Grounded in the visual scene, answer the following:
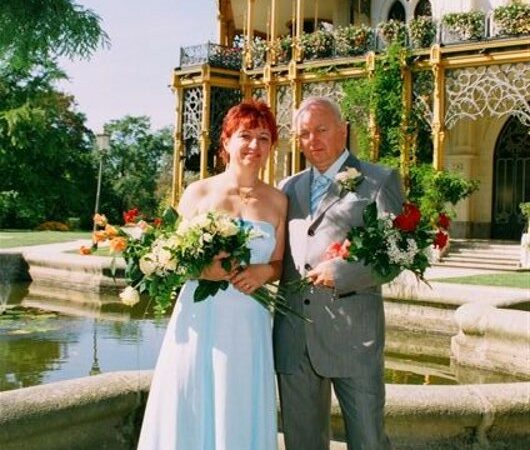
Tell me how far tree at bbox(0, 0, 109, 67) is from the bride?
3.06 metres

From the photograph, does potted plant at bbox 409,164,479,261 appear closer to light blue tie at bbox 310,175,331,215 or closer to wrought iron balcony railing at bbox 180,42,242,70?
wrought iron balcony railing at bbox 180,42,242,70

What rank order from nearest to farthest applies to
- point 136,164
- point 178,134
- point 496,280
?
1. point 496,280
2. point 178,134
3. point 136,164

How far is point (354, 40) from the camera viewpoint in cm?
2202

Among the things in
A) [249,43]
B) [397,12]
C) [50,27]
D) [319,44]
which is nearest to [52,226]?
[249,43]

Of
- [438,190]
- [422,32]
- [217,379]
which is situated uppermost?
[422,32]

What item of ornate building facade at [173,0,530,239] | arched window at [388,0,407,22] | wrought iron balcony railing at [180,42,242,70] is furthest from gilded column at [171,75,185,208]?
arched window at [388,0,407,22]

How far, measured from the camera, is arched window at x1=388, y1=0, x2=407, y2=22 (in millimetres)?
24844

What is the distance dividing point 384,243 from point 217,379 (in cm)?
96

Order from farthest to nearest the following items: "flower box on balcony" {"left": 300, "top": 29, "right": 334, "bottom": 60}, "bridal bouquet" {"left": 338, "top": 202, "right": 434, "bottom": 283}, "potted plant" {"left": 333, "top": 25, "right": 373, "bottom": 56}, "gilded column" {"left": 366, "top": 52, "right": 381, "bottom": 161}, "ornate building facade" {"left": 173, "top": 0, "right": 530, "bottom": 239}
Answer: "flower box on balcony" {"left": 300, "top": 29, "right": 334, "bottom": 60}
"potted plant" {"left": 333, "top": 25, "right": 373, "bottom": 56}
"gilded column" {"left": 366, "top": 52, "right": 381, "bottom": 161}
"ornate building facade" {"left": 173, "top": 0, "right": 530, "bottom": 239}
"bridal bouquet" {"left": 338, "top": 202, "right": 434, "bottom": 283}

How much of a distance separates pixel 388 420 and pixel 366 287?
3.40 ft

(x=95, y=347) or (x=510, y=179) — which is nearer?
(x=95, y=347)

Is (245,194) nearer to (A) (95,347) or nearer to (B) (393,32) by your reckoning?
(A) (95,347)

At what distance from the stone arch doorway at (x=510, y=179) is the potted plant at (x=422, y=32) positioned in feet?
12.0

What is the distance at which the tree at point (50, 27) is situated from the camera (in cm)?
607
